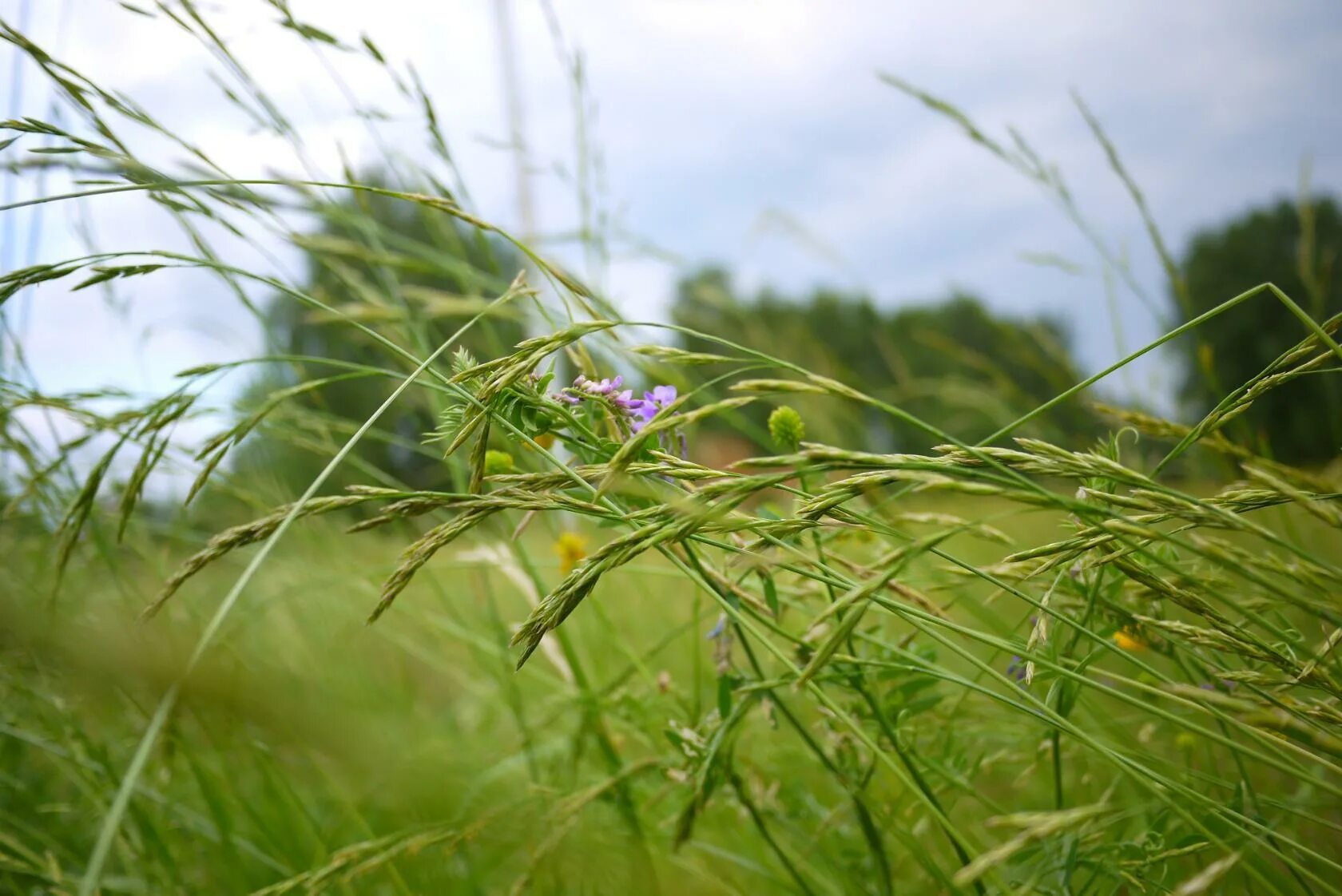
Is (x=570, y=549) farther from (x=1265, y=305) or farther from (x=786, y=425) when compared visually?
(x=1265, y=305)

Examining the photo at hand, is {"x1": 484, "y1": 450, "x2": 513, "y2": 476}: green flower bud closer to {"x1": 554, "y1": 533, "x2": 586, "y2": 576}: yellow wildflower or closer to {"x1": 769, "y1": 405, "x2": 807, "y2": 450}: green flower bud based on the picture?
{"x1": 769, "y1": 405, "x2": 807, "y2": 450}: green flower bud

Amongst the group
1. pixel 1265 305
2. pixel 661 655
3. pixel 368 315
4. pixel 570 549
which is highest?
pixel 368 315

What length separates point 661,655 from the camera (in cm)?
161

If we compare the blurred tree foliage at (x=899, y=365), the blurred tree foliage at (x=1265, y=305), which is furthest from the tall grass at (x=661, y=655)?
the blurred tree foliage at (x=1265, y=305)

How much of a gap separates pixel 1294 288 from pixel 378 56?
20.4 ft

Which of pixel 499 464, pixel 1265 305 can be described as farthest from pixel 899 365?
pixel 1265 305

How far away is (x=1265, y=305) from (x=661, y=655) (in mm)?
6291

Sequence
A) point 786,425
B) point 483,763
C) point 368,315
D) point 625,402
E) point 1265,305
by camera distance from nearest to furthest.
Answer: point 625,402 < point 786,425 < point 368,315 < point 483,763 < point 1265,305

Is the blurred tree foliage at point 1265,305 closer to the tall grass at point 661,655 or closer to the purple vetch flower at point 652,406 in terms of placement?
the tall grass at point 661,655

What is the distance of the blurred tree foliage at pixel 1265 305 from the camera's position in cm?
505

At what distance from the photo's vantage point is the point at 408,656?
209cm

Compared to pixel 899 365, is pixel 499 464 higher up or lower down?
higher up

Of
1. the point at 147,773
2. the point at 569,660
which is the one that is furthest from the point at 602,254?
the point at 147,773

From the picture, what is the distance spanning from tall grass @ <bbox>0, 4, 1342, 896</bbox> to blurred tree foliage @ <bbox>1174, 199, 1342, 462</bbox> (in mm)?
4251
